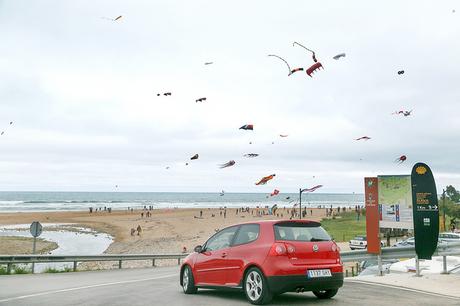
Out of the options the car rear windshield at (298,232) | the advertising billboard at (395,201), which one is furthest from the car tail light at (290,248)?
the advertising billboard at (395,201)

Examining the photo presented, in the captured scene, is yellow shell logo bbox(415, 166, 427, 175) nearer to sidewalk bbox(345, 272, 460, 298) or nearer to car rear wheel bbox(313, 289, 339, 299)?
sidewalk bbox(345, 272, 460, 298)

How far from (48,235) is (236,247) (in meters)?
51.2

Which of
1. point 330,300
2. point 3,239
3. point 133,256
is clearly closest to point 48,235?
point 3,239

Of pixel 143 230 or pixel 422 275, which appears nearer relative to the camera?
pixel 422 275

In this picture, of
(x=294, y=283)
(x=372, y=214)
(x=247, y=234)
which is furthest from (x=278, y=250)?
(x=372, y=214)

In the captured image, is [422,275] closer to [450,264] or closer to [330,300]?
[450,264]

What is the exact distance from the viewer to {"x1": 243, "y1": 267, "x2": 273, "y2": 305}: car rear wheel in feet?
29.3

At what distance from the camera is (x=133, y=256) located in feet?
75.4

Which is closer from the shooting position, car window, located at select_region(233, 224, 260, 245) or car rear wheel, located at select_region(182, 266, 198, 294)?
car window, located at select_region(233, 224, 260, 245)

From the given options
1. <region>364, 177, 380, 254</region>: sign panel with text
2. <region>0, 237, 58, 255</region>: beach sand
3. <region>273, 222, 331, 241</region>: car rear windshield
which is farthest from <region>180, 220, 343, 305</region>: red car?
<region>0, 237, 58, 255</region>: beach sand

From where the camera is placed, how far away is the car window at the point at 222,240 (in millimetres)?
10367

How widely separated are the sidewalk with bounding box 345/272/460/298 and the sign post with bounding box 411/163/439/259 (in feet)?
2.11

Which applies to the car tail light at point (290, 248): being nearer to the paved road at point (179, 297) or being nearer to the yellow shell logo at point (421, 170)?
the paved road at point (179, 297)

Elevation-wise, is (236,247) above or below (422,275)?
above
